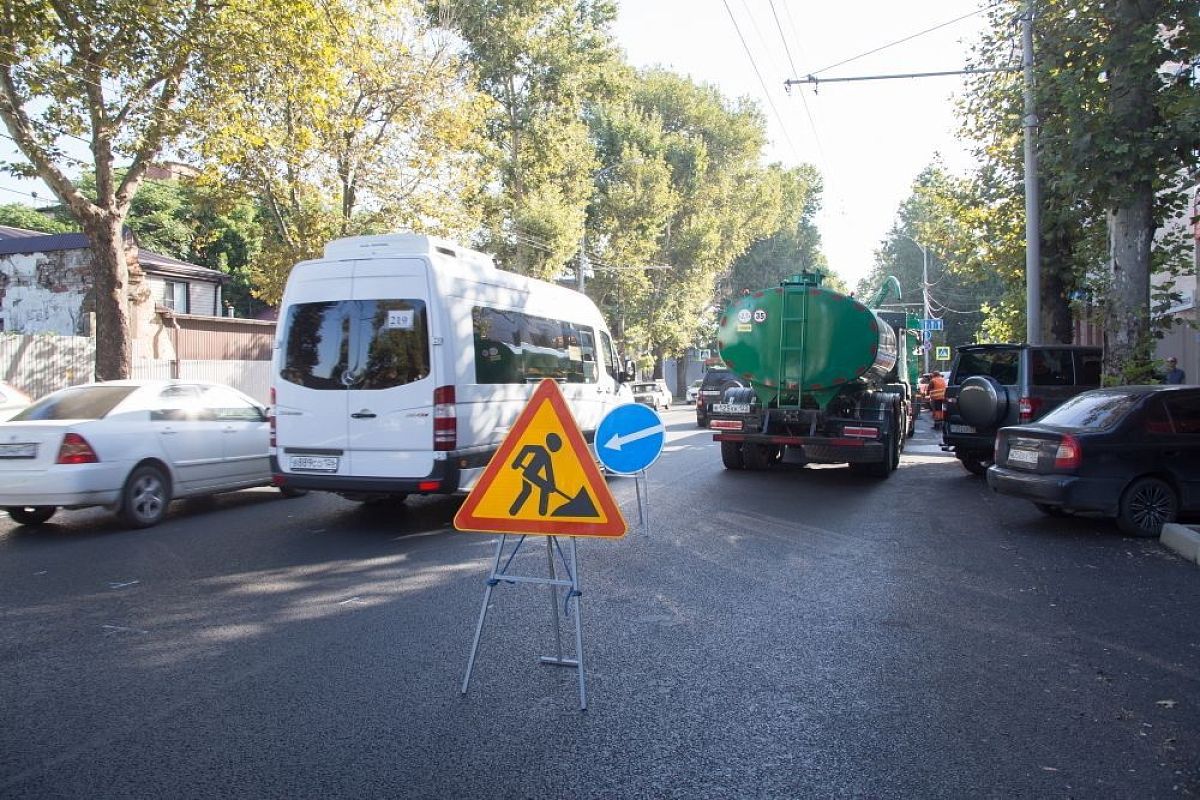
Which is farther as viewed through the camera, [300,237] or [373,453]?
[300,237]

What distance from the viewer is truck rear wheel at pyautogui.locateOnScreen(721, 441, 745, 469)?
569 inches

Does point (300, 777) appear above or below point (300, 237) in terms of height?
below

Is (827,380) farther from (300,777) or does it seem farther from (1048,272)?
(300,777)

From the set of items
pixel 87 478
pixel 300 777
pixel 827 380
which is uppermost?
pixel 827 380

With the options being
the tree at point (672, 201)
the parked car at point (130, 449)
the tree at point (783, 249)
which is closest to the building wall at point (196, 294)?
the tree at point (672, 201)

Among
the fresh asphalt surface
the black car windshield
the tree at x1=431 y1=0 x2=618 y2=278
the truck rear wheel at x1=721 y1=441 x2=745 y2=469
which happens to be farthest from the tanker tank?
the tree at x1=431 y1=0 x2=618 y2=278

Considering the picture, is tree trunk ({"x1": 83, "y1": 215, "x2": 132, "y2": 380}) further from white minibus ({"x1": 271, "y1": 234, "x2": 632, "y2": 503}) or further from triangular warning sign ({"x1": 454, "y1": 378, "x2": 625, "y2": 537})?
triangular warning sign ({"x1": 454, "y1": 378, "x2": 625, "y2": 537})

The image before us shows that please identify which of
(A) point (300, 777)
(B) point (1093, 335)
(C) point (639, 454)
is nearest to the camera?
(A) point (300, 777)

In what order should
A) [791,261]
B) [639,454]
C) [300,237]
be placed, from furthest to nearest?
[791,261]
[300,237]
[639,454]

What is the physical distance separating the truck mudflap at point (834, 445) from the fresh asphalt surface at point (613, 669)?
393 cm

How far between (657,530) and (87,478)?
17.9 ft

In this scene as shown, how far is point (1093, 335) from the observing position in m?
31.4

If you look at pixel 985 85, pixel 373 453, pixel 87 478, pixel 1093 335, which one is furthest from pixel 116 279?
pixel 1093 335

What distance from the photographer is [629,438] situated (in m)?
8.08
